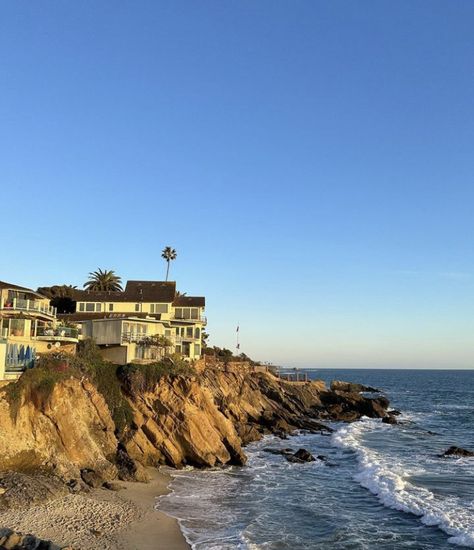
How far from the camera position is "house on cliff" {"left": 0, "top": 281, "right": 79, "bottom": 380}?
41794 millimetres

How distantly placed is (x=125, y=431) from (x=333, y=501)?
15.6m

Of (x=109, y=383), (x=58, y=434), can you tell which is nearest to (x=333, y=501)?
(x=58, y=434)

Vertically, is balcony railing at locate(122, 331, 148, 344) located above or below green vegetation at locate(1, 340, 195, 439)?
above

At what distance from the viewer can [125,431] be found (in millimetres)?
39500

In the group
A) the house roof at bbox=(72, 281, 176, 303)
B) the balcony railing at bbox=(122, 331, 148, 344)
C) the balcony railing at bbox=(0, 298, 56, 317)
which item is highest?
the house roof at bbox=(72, 281, 176, 303)

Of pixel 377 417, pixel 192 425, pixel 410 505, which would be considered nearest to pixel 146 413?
pixel 192 425

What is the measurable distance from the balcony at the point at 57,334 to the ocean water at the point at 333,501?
1573 centimetres

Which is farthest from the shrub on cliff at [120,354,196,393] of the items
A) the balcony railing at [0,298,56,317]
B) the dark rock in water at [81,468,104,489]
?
the dark rock in water at [81,468,104,489]

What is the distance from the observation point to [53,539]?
78.9ft

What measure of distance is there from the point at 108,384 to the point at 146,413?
374cm

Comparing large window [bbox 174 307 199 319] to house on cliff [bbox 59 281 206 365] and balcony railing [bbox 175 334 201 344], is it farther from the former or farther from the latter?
balcony railing [bbox 175 334 201 344]

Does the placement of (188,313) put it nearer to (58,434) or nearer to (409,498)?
(58,434)

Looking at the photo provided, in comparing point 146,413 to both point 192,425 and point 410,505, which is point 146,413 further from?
point 410,505

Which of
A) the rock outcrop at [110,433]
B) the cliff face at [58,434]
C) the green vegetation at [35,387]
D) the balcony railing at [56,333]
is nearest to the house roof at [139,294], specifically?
the rock outcrop at [110,433]
